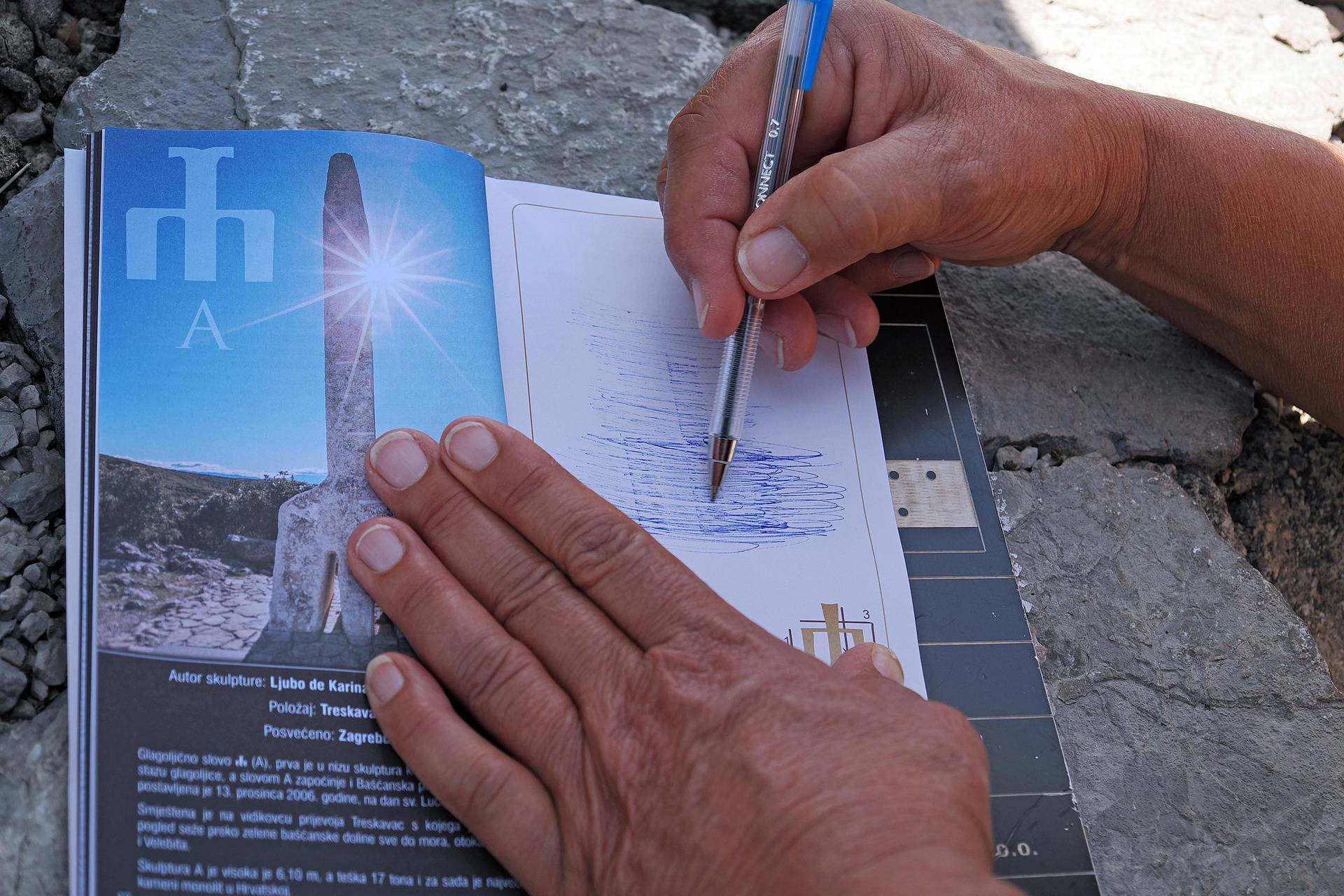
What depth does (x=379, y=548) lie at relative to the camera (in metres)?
0.67

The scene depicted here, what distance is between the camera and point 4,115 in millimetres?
952

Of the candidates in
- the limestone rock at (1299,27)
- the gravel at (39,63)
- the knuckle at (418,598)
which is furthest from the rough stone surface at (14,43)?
the limestone rock at (1299,27)

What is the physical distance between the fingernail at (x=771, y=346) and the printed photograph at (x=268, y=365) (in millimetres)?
238

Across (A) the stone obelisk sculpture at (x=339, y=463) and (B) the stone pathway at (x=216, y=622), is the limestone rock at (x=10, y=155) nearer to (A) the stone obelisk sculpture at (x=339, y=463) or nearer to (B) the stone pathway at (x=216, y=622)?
(A) the stone obelisk sculpture at (x=339, y=463)

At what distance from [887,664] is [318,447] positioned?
44 cm

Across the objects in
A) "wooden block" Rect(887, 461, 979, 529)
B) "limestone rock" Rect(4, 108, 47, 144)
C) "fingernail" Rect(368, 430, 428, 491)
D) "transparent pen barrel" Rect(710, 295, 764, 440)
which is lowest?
"wooden block" Rect(887, 461, 979, 529)

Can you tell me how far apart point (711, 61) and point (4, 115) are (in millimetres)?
735

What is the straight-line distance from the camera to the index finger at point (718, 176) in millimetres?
816

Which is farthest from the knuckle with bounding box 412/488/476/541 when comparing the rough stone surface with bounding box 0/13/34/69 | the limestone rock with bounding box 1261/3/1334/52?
the limestone rock with bounding box 1261/3/1334/52

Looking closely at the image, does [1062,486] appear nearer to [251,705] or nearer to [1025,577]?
[1025,577]

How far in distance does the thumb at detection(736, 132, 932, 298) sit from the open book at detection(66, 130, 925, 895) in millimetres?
118

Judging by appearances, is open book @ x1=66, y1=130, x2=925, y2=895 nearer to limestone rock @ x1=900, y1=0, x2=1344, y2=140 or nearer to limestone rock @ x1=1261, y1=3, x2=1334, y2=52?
limestone rock @ x1=900, y1=0, x2=1344, y2=140

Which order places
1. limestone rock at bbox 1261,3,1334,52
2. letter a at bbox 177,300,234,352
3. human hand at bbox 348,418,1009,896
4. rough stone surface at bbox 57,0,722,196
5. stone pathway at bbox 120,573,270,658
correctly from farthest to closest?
limestone rock at bbox 1261,3,1334,52
rough stone surface at bbox 57,0,722,196
letter a at bbox 177,300,234,352
stone pathway at bbox 120,573,270,658
human hand at bbox 348,418,1009,896

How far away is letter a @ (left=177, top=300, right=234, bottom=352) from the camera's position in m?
0.75
